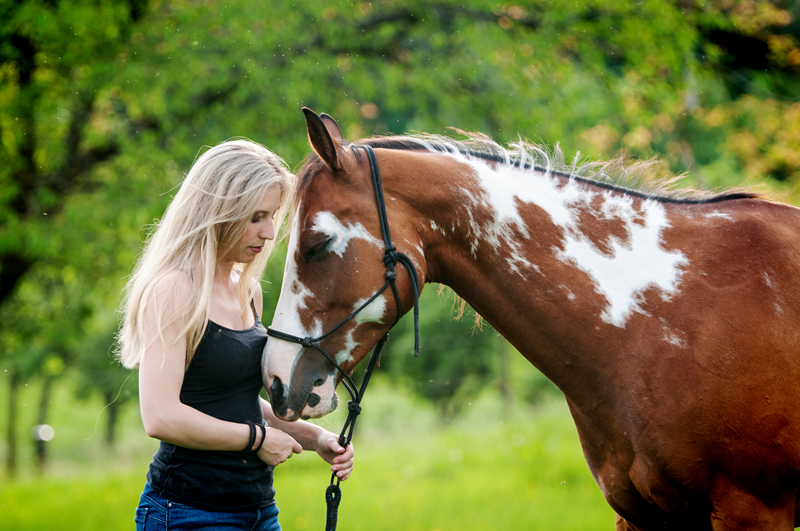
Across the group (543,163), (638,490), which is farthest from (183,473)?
(543,163)

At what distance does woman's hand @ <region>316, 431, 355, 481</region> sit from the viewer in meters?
2.11

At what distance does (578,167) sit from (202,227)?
1.47 meters

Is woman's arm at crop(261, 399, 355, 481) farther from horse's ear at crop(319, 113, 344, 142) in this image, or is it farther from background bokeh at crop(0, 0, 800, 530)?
background bokeh at crop(0, 0, 800, 530)

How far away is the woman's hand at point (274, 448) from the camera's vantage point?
197 centimetres

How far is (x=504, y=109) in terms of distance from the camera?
284 inches

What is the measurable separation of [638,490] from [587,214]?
40.4 inches

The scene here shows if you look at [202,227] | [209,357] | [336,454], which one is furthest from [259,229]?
[336,454]

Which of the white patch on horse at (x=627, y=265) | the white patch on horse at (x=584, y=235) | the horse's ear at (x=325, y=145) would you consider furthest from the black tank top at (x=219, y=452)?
the white patch on horse at (x=627, y=265)

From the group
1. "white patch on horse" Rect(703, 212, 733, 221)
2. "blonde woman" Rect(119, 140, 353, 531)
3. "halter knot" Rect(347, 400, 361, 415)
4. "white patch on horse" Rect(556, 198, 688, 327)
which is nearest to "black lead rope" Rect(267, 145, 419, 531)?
"halter knot" Rect(347, 400, 361, 415)

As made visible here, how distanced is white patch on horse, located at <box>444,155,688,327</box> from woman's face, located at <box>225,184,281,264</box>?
2.33 feet

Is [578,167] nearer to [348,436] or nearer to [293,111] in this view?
[348,436]

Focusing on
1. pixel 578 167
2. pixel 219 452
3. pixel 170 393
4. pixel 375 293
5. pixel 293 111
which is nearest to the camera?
pixel 170 393

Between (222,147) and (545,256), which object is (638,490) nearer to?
(545,256)

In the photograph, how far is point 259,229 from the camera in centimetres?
215
